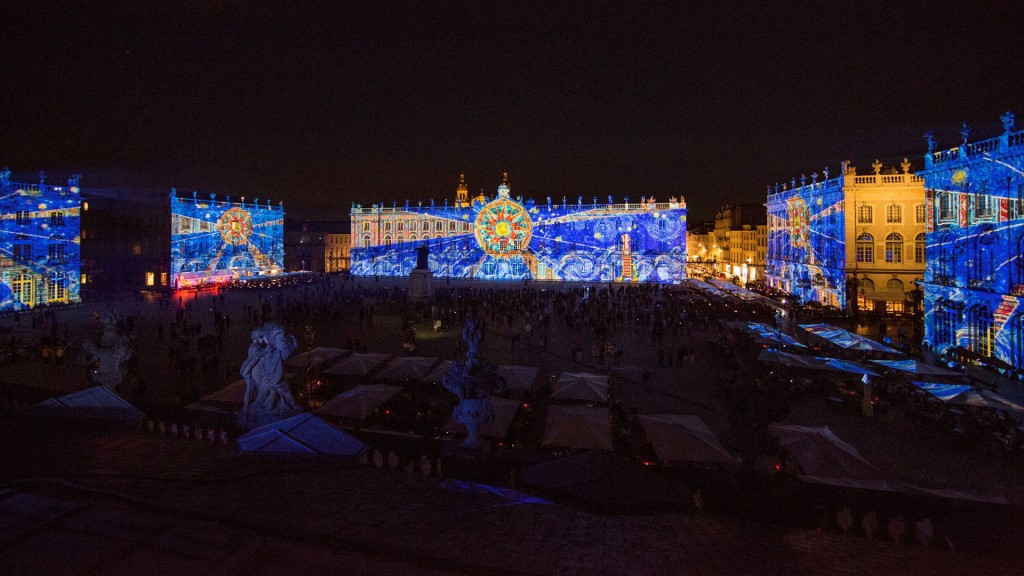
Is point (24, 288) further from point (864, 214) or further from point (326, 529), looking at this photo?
point (864, 214)

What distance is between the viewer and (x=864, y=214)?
31.6m

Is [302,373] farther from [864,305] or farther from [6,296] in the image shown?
[864,305]

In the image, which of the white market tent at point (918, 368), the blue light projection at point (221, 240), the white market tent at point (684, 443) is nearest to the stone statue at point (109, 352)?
the white market tent at point (684, 443)

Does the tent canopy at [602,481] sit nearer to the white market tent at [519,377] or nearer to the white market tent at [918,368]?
the white market tent at [519,377]

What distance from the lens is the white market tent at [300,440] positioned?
6746mm

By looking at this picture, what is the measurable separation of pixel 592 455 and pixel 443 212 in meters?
56.6

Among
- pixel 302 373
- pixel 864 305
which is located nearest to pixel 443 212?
pixel 864 305

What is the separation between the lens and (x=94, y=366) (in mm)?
14039

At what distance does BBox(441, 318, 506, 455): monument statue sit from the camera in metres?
7.67

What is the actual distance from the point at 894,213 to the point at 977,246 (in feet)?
41.3

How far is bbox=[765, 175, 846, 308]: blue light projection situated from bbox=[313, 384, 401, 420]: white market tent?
2977 centimetres

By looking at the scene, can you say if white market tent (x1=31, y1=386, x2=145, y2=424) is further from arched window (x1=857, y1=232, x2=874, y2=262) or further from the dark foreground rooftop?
arched window (x1=857, y1=232, x2=874, y2=262)

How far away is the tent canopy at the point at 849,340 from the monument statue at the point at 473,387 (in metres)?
14.9

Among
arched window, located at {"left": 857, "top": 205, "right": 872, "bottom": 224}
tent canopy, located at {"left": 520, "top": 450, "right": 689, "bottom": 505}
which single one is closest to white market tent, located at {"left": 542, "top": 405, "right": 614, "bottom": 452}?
tent canopy, located at {"left": 520, "top": 450, "right": 689, "bottom": 505}
